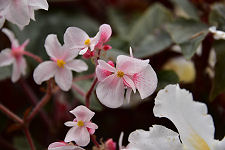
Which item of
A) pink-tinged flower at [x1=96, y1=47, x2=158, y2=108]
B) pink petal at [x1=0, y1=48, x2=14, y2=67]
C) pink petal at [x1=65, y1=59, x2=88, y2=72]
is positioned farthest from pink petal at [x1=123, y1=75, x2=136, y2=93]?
pink petal at [x1=0, y1=48, x2=14, y2=67]

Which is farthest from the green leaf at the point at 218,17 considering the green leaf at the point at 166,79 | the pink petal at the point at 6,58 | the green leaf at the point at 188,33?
the pink petal at the point at 6,58

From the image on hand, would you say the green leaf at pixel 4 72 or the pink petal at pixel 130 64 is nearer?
the pink petal at pixel 130 64

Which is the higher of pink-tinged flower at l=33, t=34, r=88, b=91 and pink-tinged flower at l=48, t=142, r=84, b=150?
pink-tinged flower at l=33, t=34, r=88, b=91

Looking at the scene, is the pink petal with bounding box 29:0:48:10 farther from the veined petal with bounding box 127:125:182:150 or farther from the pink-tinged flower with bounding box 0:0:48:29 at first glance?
the veined petal with bounding box 127:125:182:150

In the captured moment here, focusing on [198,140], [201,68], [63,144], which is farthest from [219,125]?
[63,144]

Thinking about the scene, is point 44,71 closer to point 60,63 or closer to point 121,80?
point 60,63

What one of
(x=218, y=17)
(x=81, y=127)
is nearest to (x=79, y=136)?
(x=81, y=127)

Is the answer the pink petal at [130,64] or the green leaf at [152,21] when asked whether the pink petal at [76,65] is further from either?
the green leaf at [152,21]
